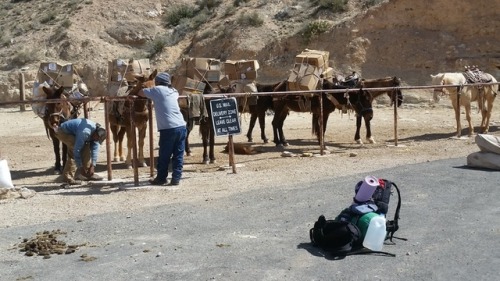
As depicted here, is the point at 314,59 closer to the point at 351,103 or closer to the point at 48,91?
the point at 351,103

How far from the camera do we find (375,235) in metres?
7.75

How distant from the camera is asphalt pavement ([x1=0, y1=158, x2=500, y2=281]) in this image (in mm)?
7227

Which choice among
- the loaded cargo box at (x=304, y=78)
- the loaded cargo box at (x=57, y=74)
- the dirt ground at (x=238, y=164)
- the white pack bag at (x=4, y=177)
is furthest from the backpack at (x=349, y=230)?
the loaded cargo box at (x=304, y=78)

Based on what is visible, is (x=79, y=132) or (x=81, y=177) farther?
(x=81, y=177)

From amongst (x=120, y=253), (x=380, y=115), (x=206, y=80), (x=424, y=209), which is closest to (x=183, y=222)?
(x=120, y=253)

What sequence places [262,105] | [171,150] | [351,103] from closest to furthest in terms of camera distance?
[171,150] < [351,103] < [262,105]

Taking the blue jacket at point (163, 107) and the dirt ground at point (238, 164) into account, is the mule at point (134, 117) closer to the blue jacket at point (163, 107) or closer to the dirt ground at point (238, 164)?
the dirt ground at point (238, 164)

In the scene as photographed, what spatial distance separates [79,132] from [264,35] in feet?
80.9

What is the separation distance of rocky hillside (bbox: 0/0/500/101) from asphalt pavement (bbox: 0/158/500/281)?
21705mm

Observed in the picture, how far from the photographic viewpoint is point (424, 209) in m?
10.0

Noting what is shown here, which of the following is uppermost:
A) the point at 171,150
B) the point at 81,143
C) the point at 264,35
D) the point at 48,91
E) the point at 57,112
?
the point at 264,35

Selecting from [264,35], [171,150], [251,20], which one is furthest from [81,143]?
[251,20]

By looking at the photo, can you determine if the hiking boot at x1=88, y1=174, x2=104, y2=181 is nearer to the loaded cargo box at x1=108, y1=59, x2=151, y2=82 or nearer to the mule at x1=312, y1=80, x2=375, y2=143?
the loaded cargo box at x1=108, y1=59, x2=151, y2=82

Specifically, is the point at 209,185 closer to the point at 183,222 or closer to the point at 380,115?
the point at 183,222
